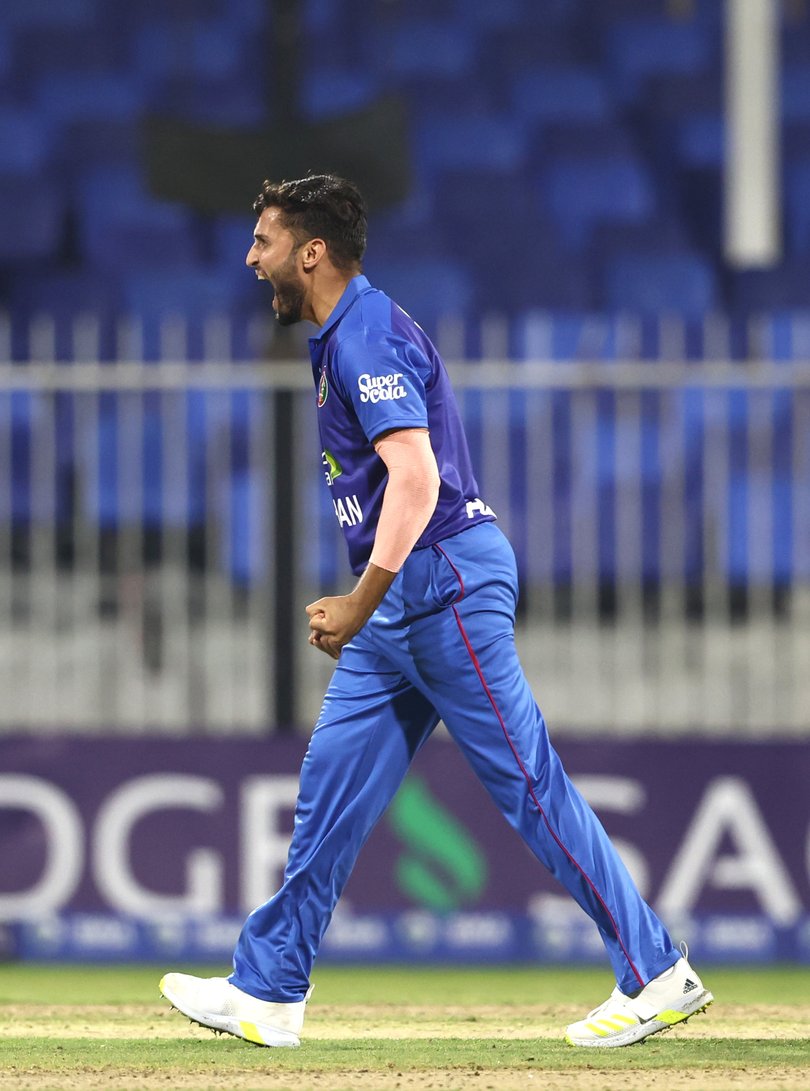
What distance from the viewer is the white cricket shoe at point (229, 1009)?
4621 mm

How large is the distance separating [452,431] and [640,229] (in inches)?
316

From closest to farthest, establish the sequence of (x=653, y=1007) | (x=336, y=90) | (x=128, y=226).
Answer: (x=653, y=1007) < (x=128, y=226) < (x=336, y=90)

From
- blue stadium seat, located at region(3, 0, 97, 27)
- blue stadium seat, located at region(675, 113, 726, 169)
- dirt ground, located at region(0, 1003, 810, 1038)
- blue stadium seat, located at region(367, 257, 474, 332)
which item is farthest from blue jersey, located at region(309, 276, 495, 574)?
blue stadium seat, located at region(3, 0, 97, 27)

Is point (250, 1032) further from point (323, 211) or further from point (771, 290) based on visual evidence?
point (771, 290)

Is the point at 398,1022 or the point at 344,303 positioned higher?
the point at 344,303

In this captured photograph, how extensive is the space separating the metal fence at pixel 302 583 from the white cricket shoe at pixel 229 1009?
10.5ft

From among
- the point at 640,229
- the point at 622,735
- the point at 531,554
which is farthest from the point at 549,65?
the point at 622,735

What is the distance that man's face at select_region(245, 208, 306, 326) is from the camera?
4676 millimetres

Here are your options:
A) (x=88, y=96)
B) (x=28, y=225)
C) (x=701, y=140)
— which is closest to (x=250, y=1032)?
(x=28, y=225)

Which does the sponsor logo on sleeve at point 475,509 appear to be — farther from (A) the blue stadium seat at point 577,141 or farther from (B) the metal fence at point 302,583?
(A) the blue stadium seat at point 577,141

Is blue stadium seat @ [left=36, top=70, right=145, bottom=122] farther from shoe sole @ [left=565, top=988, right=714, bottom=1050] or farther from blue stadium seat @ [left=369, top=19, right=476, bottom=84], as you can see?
shoe sole @ [left=565, top=988, right=714, bottom=1050]

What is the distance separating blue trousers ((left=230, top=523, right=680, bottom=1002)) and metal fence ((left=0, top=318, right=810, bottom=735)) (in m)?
3.20

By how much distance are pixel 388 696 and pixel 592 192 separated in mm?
8785

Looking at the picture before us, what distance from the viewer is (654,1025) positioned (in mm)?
4617
